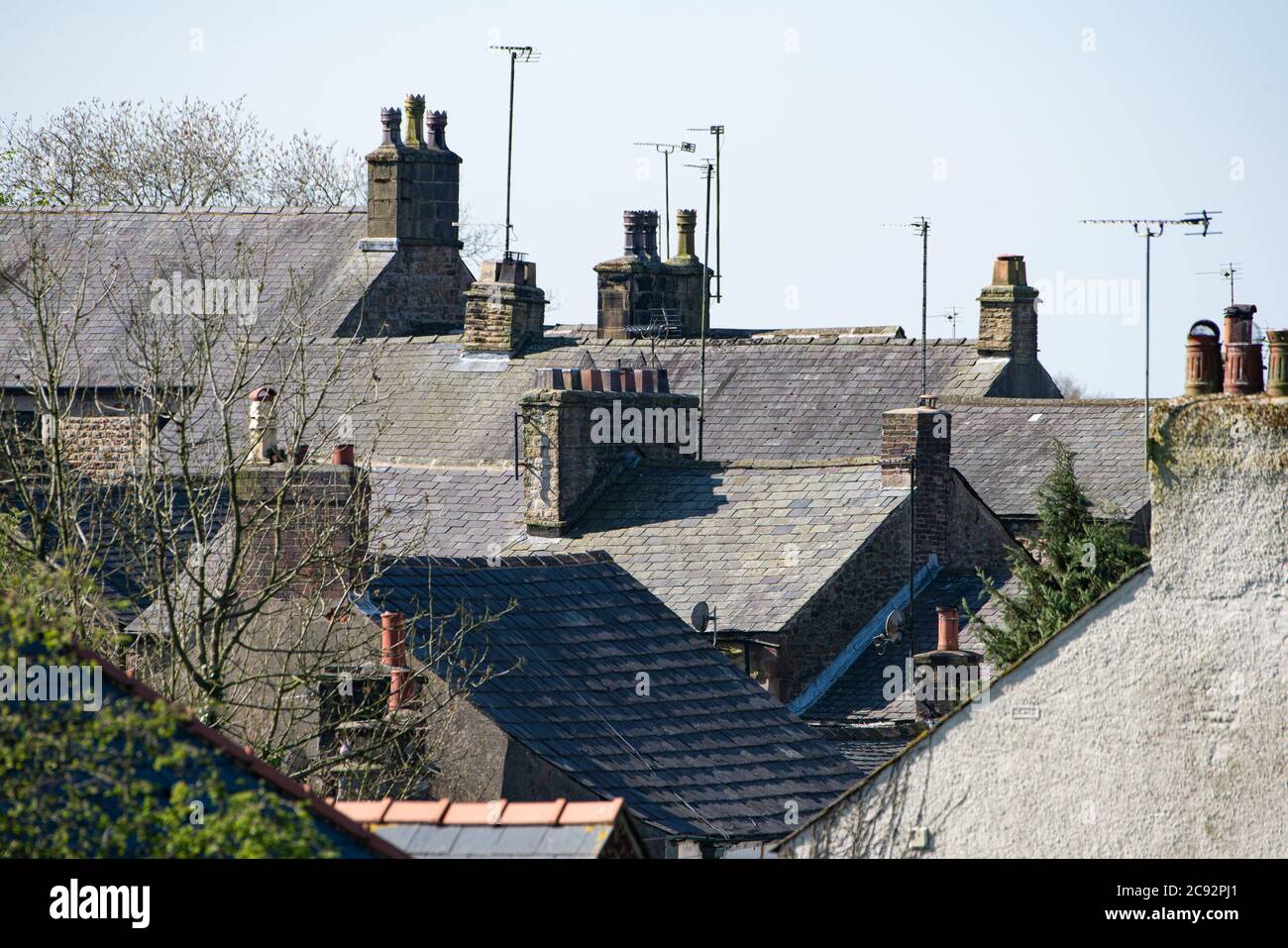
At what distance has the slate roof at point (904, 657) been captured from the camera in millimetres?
27656

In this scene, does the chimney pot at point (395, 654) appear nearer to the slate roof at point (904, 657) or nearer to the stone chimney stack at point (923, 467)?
the slate roof at point (904, 657)

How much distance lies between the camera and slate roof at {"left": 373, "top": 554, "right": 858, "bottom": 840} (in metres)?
19.0

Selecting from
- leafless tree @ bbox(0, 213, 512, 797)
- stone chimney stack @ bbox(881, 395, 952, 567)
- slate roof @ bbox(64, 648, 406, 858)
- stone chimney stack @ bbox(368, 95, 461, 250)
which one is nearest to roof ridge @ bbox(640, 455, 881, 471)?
stone chimney stack @ bbox(881, 395, 952, 567)

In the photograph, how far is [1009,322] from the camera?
4072cm

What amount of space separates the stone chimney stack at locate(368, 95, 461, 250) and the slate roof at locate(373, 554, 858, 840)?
79.9 ft

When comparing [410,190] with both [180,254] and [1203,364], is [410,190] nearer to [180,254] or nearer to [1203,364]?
[180,254]

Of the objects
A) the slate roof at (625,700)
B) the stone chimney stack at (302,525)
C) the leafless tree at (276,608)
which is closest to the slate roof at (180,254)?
the slate roof at (625,700)

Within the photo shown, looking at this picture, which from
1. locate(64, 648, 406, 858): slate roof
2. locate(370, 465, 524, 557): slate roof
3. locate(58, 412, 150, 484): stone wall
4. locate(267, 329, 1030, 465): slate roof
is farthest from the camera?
locate(267, 329, 1030, 465): slate roof

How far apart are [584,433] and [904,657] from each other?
4.98 metres

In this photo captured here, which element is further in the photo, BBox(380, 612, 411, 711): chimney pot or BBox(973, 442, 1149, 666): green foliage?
BBox(973, 442, 1149, 666): green foliage

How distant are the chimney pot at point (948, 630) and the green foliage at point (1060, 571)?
454 mm

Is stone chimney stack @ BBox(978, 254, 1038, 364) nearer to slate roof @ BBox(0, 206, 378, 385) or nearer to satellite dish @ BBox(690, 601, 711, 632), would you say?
slate roof @ BBox(0, 206, 378, 385)
